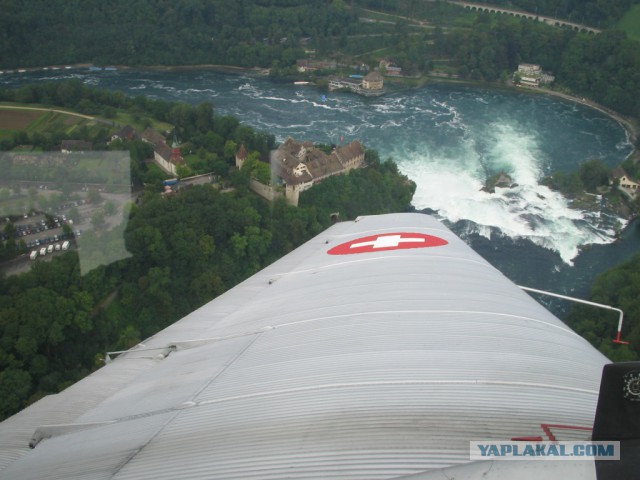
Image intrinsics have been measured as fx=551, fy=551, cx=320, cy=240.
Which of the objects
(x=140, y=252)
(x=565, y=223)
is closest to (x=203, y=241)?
(x=140, y=252)

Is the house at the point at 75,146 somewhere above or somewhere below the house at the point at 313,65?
below

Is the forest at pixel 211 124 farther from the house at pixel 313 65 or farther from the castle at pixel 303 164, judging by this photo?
the house at pixel 313 65

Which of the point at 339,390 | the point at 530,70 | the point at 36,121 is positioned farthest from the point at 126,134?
the point at 530,70

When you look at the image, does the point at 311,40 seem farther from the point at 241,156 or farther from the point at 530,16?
the point at 241,156

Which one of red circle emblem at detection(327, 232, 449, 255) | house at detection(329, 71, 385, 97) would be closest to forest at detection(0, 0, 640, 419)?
house at detection(329, 71, 385, 97)

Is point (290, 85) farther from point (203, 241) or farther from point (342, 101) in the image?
point (203, 241)

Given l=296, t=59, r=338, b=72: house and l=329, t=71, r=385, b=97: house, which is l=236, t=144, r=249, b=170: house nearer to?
l=329, t=71, r=385, b=97: house

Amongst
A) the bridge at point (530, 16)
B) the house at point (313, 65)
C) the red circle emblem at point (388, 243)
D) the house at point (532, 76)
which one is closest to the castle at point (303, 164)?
the red circle emblem at point (388, 243)
